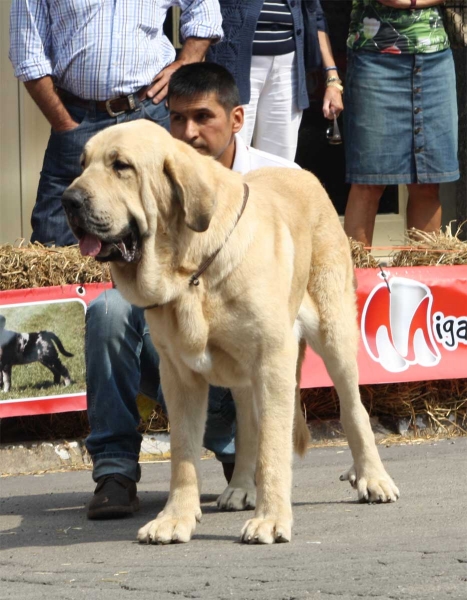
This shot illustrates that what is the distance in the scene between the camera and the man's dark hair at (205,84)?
17.4 ft

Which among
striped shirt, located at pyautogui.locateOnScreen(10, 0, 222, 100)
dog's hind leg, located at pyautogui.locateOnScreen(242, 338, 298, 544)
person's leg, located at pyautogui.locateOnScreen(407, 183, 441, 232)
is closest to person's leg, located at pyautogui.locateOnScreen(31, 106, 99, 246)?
striped shirt, located at pyautogui.locateOnScreen(10, 0, 222, 100)

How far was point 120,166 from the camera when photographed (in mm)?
3910

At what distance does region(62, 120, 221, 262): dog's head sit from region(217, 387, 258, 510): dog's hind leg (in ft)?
3.45

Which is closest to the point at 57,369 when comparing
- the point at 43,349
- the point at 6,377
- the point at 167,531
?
the point at 43,349

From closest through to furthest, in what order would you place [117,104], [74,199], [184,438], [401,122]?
[74,199] < [184,438] < [117,104] < [401,122]

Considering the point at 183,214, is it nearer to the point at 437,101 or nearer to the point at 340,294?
the point at 340,294

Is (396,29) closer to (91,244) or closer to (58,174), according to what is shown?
(58,174)

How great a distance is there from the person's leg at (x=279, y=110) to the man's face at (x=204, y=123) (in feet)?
6.18

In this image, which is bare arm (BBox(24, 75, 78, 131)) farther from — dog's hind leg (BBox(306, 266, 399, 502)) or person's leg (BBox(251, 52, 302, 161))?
dog's hind leg (BBox(306, 266, 399, 502))

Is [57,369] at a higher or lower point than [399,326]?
lower

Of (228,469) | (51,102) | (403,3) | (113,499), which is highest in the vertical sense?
(403,3)

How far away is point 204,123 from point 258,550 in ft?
7.13

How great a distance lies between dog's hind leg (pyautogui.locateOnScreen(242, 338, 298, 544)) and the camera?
395 centimetres

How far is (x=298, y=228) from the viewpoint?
186 inches
